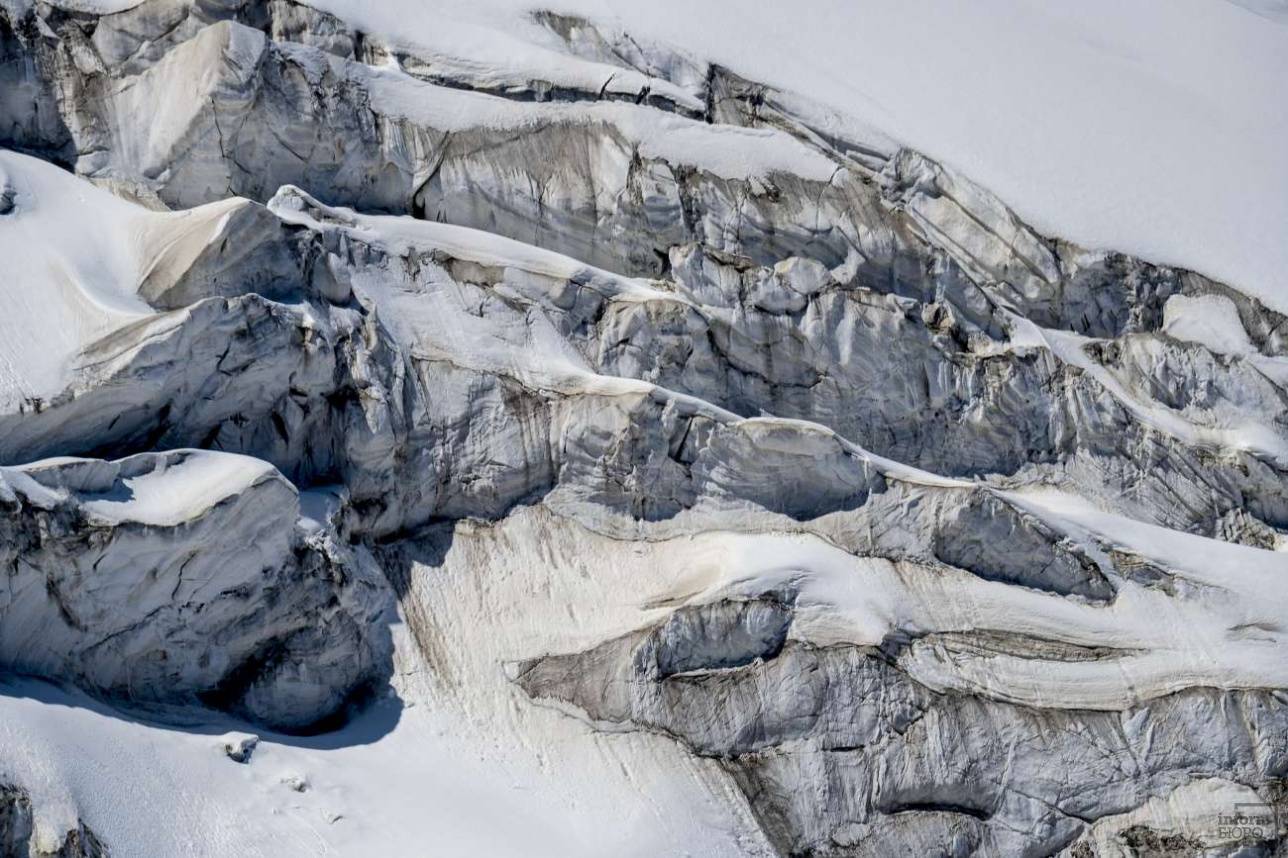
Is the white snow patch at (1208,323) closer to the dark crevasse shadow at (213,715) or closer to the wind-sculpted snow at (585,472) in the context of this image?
the wind-sculpted snow at (585,472)

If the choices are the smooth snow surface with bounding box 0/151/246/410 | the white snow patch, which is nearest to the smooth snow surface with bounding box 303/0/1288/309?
the white snow patch

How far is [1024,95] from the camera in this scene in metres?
25.8

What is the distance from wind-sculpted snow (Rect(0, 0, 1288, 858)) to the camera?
17.2m

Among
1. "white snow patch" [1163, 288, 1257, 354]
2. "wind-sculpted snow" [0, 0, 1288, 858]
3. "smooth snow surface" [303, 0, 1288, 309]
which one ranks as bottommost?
"wind-sculpted snow" [0, 0, 1288, 858]

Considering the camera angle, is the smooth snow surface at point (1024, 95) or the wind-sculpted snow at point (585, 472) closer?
the wind-sculpted snow at point (585, 472)

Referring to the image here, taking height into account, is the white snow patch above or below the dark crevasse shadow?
above

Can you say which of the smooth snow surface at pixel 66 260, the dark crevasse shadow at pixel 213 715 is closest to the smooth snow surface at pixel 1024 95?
the smooth snow surface at pixel 66 260

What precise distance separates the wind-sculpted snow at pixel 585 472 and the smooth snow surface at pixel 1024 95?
546 millimetres

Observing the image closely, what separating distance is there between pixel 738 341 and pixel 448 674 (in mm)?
5500

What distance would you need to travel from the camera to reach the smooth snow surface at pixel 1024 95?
78.2 feet

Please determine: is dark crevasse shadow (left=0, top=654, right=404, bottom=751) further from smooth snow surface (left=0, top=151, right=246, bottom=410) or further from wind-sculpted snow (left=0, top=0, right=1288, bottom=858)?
smooth snow surface (left=0, top=151, right=246, bottom=410)

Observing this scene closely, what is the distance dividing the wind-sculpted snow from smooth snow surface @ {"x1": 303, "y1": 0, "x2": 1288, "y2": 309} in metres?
0.55

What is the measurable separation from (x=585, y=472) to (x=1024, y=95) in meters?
10.0

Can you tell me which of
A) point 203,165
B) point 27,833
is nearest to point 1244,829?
point 27,833
